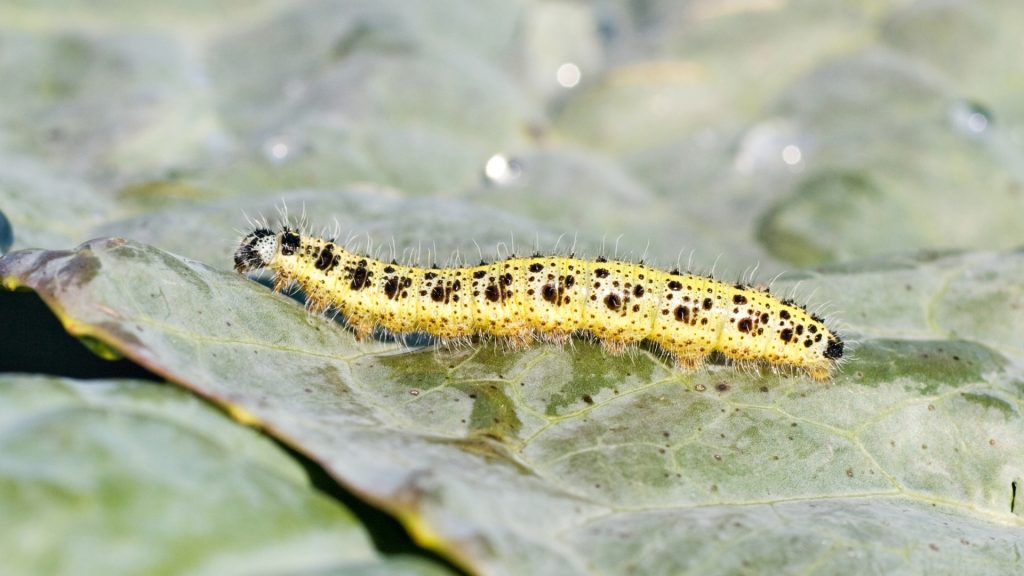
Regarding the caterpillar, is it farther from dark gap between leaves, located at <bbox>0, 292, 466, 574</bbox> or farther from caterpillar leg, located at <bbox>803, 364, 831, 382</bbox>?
dark gap between leaves, located at <bbox>0, 292, 466, 574</bbox>

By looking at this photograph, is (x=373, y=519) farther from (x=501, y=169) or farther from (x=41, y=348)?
(x=501, y=169)

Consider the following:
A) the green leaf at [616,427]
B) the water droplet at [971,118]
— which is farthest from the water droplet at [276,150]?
the water droplet at [971,118]

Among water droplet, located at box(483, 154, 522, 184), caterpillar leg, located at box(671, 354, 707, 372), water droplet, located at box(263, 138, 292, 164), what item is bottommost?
caterpillar leg, located at box(671, 354, 707, 372)

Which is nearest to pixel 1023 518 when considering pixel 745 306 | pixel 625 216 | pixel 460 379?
pixel 745 306

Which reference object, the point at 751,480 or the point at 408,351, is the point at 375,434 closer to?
the point at 408,351

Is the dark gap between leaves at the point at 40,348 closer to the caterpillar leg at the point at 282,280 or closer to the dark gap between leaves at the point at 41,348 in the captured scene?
the dark gap between leaves at the point at 41,348

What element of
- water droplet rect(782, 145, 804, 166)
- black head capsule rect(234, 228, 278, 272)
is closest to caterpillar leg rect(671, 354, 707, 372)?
black head capsule rect(234, 228, 278, 272)

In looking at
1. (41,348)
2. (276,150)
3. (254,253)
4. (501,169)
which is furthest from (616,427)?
(276,150)
